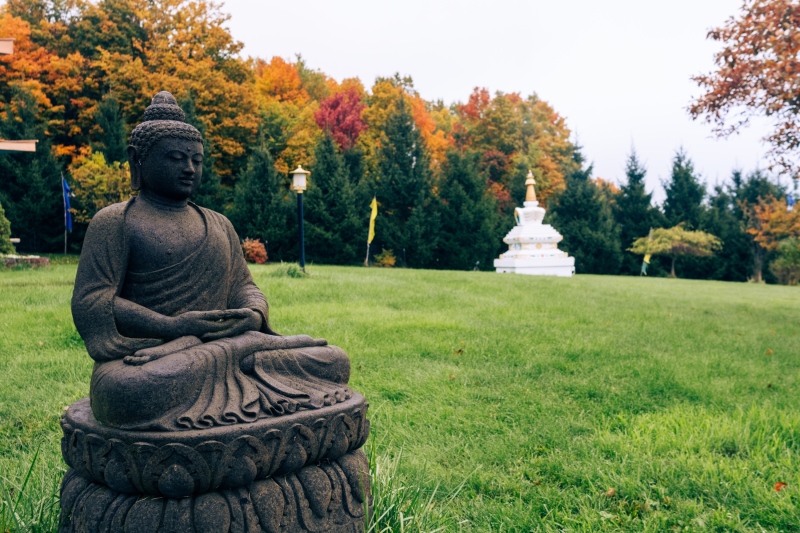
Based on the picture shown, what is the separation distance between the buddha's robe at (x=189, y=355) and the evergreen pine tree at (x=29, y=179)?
2120cm

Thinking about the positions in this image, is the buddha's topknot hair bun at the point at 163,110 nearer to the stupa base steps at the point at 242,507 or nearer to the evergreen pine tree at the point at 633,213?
the stupa base steps at the point at 242,507

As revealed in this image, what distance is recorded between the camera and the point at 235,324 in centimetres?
309

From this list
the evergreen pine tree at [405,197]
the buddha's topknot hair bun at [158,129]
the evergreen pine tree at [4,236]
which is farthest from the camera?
the evergreen pine tree at [405,197]

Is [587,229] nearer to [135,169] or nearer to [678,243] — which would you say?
[678,243]

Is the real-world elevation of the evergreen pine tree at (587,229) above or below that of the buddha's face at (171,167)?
above

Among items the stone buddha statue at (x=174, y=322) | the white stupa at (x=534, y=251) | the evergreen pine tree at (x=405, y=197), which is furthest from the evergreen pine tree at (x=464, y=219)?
the stone buddha statue at (x=174, y=322)

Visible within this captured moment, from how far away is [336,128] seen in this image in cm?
2788

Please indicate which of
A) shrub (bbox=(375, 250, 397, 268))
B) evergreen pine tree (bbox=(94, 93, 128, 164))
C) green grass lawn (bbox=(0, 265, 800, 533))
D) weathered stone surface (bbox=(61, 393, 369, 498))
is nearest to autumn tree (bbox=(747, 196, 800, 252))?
shrub (bbox=(375, 250, 397, 268))

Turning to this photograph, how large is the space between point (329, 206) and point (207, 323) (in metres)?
19.3

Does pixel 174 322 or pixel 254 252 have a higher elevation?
pixel 254 252

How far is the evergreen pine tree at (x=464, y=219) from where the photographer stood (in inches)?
965

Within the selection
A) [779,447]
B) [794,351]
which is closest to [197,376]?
[779,447]

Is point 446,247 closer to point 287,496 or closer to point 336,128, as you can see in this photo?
point 336,128

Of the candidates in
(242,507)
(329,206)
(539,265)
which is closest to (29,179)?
(329,206)
